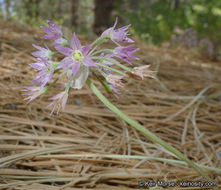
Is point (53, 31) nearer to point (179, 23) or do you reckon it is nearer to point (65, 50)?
point (65, 50)

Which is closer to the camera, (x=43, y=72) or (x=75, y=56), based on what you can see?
(x=75, y=56)

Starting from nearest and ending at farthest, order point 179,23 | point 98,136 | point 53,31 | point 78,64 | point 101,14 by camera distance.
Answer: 1. point 78,64
2. point 53,31
3. point 98,136
4. point 179,23
5. point 101,14

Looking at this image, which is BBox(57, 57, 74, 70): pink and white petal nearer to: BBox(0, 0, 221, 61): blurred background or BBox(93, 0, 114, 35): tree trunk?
BBox(0, 0, 221, 61): blurred background

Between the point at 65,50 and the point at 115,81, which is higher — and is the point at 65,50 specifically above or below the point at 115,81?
above

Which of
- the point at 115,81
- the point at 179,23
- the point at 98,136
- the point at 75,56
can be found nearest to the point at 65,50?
the point at 75,56

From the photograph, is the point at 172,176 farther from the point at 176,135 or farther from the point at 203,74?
the point at 203,74

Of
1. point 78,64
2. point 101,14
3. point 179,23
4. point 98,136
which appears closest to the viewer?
point 78,64

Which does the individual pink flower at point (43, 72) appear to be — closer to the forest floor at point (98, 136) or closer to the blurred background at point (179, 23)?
the forest floor at point (98, 136)

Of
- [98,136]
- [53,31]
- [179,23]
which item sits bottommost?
[98,136]
